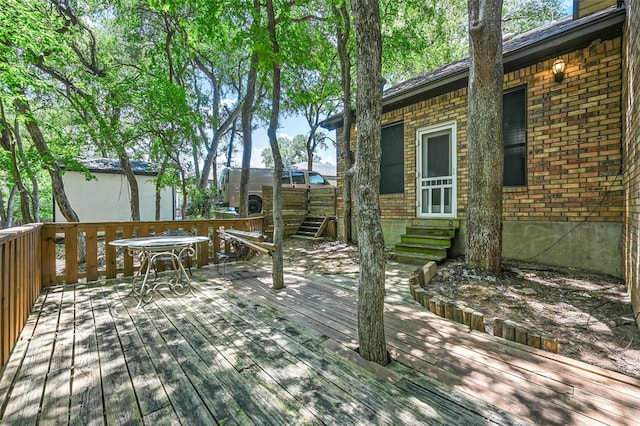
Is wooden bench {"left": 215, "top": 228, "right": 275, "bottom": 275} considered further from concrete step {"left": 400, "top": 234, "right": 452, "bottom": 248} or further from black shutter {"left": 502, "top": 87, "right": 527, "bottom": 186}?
black shutter {"left": 502, "top": 87, "right": 527, "bottom": 186}

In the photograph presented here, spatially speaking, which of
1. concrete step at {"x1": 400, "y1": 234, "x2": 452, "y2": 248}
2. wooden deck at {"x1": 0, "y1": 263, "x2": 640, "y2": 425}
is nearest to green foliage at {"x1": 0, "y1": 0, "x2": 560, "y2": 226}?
wooden deck at {"x1": 0, "y1": 263, "x2": 640, "y2": 425}

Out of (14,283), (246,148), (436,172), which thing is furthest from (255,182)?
(14,283)

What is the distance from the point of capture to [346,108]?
7355 mm

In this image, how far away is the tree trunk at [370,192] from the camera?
1977 mm

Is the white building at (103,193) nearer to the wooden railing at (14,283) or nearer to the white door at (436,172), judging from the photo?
the wooden railing at (14,283)

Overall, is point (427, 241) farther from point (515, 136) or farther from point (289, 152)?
point (289, 152)

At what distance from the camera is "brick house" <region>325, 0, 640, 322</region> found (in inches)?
157

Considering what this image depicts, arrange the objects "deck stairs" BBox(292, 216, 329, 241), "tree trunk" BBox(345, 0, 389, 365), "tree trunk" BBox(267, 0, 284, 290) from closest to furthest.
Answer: "tree trunk" BBox(345, 0, 389, 365) < "tree trunk" BBox(267, 0, 284, 290) < "deck stairs" BBox(292, 216, 329, 241)

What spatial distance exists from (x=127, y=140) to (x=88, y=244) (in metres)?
3.87

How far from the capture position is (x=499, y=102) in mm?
4074

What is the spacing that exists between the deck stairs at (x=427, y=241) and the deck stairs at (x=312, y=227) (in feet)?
10.2

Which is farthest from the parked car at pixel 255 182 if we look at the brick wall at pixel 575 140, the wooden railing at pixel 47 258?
the brick wall at pixel 575 140

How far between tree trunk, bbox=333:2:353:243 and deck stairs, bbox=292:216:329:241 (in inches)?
38.2

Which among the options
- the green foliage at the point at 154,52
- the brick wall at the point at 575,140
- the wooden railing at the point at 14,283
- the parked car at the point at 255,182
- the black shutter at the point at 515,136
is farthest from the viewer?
the parked car at the point at 255,182
